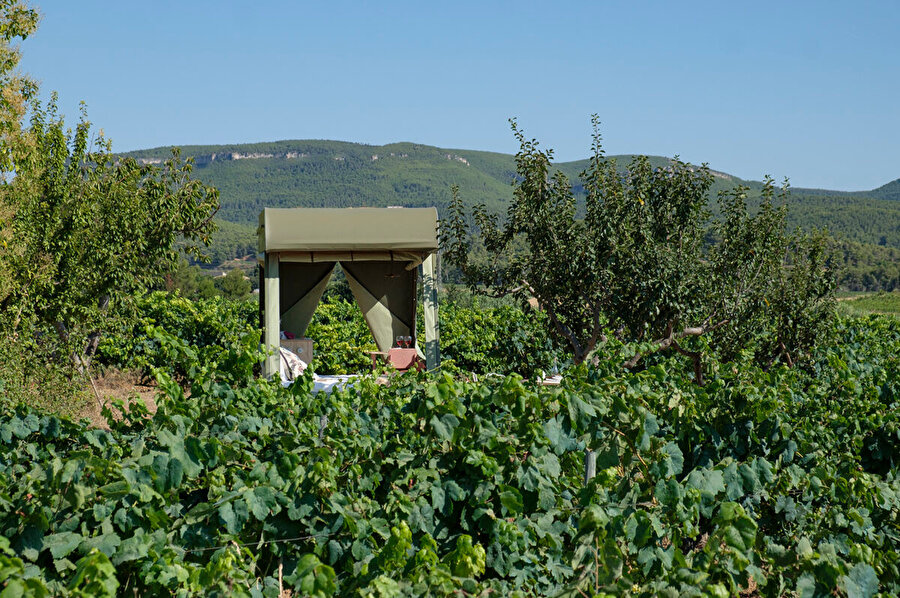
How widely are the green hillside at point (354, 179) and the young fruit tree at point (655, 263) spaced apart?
6216 cm

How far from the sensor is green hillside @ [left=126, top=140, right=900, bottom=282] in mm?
78375

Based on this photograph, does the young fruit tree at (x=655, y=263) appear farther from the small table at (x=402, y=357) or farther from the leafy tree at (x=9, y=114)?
the leafy tree at (x=9, y=114)

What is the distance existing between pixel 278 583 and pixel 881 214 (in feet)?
242

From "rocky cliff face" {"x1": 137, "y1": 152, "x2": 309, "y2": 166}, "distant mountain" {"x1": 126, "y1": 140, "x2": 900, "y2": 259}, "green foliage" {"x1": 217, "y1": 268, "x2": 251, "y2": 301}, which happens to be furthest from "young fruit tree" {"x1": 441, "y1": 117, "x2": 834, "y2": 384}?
"rocky cliff face" {"x1": 137, "y1": 152, "x2": 309, "y2": 166}

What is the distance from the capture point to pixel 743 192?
8.56m

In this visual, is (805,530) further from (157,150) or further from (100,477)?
(157,150)

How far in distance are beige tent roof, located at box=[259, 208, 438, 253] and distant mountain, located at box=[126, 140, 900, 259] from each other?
6113 cm

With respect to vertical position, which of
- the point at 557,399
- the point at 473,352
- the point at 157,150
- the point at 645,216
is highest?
the point at 157,150

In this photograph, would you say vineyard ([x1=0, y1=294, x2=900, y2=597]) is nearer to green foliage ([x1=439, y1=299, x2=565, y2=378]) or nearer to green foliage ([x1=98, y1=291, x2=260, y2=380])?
green foliage ([x1=98, y1=291, x2=260, y2=380])

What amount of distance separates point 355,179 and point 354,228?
91410mm

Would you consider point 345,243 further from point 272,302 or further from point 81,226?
point 81,226

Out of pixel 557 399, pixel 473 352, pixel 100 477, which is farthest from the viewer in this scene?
pixel 473 352

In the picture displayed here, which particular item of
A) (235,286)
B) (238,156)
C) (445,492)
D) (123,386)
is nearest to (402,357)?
(123,386)

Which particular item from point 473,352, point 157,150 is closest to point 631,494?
point 473,352
